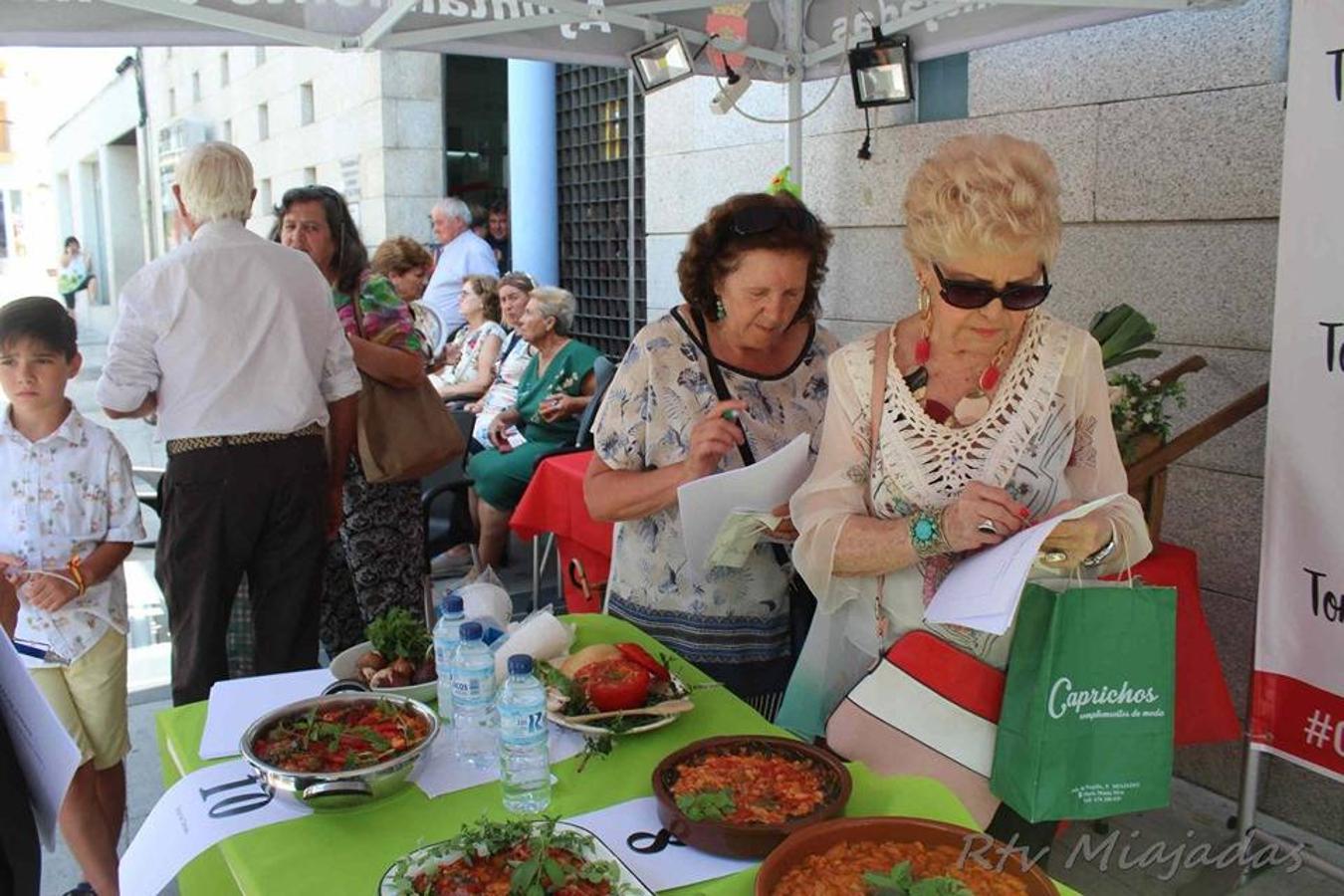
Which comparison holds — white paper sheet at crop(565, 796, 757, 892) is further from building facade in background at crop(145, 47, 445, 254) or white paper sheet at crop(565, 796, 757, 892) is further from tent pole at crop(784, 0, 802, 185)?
building facade in background at crop(145, 47, 445, 254)

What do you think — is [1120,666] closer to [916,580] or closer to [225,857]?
[916,580]

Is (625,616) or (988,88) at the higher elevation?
(988,88)

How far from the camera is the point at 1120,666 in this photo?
5.49ft

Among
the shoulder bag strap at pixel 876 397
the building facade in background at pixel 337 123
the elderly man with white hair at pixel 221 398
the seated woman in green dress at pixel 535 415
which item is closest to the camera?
the shoulder bag strap at pixel 876 397

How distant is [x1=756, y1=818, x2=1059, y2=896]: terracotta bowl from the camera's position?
1.34 m

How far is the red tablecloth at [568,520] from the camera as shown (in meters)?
4.02

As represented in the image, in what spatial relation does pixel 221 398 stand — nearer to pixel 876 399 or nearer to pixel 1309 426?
pixel 876 399

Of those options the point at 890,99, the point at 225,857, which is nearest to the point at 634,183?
the point at 890,99

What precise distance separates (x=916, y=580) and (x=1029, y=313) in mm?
→ 506

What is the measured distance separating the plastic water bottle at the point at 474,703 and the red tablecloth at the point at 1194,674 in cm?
165

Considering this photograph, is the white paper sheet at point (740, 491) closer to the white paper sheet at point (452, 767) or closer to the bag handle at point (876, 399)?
the bag handle at point (876, 399)

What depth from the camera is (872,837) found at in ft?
4.71

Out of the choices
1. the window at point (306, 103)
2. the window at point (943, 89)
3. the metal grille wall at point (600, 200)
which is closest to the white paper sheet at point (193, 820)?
the window at point (943, 89)

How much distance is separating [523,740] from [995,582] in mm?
730
